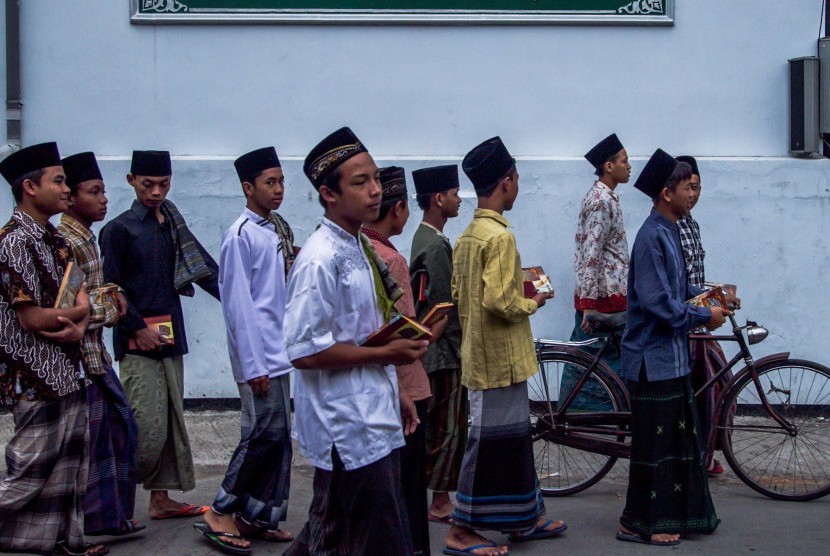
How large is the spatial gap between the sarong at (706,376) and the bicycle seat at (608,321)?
441 millimetres

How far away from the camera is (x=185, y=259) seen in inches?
225

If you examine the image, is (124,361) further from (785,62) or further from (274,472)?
(785,62)

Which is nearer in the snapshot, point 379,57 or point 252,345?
point 252,345

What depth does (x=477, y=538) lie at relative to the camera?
17.7 ft

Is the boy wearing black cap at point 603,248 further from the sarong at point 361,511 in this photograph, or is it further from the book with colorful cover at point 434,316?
the sarong at point 361,511

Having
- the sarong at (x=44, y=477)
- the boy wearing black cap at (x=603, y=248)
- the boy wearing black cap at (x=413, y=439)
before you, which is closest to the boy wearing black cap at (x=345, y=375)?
the boy wearing black cap at (x=413, y=439)

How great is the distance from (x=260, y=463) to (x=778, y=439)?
298cm

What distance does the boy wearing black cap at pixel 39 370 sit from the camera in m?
4.89

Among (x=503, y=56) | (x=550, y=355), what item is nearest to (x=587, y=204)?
(x=550, y=355)

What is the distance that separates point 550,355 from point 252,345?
78.3 inches

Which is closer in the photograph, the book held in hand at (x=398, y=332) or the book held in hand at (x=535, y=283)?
the book held in hand at (x=398, y=332)

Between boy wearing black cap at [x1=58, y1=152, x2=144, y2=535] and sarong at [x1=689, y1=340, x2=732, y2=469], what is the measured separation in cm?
308

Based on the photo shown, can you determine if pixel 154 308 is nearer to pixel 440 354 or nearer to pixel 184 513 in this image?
pixel 184 513

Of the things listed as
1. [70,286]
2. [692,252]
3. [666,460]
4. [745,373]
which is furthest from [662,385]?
[70,286]
